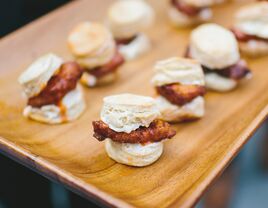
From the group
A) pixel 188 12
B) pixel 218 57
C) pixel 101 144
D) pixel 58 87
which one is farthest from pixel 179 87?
pixel 188 12

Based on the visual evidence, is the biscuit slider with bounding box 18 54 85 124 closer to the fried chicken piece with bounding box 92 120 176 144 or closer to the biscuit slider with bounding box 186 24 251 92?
the fried chicken piece with bounding box 92 120 176 144

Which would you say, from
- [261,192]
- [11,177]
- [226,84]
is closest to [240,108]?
[226,84]

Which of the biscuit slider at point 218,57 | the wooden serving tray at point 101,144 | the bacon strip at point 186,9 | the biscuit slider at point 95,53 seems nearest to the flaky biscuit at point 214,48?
the biscuit slider at point 218,57

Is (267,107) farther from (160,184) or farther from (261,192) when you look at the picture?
(261,192)

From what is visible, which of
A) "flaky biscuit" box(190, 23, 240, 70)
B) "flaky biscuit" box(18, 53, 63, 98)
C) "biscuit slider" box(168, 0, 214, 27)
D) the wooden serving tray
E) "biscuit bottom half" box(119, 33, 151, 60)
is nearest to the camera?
the wooden serving tray

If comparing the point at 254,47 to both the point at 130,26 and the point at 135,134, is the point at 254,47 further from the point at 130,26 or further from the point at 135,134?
the point at 135,134

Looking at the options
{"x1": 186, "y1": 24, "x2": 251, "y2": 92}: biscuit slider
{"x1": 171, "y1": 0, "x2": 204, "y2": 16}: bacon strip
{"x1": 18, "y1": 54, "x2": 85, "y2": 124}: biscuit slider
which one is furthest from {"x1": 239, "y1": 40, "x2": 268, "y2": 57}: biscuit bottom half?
{"x1": 18, "y1": 54, "x2": 85, "y2": 124}: biscuit slider
